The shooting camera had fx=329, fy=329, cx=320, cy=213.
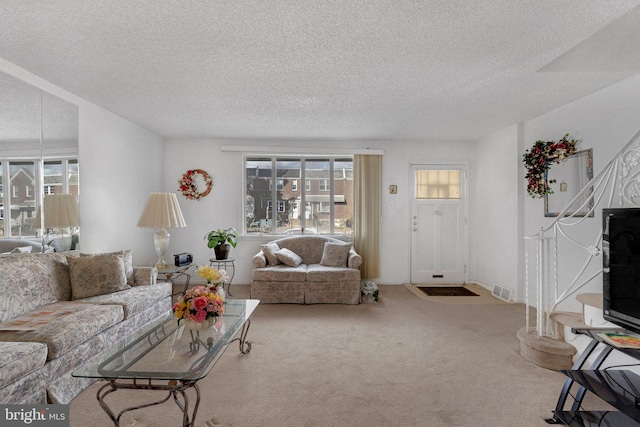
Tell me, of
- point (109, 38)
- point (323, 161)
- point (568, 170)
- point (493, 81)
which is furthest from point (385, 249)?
point (109, 38)

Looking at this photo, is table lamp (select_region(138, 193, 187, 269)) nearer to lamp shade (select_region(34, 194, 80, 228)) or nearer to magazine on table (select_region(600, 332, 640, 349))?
lamp shade (select_region(34, 194, 80, 228))

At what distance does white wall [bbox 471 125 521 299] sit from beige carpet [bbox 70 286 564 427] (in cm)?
125

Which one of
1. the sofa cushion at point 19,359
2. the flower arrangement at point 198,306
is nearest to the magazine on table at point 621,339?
the flower arrangement at point 198,306

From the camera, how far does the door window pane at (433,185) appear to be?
5688mm

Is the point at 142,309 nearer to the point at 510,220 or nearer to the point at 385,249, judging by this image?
the point at 385,249

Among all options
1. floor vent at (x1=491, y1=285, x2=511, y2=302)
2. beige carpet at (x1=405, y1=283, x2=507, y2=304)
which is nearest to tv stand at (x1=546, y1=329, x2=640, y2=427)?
beige carpet at (x1=405, y1=283, x2=507, y2=304)

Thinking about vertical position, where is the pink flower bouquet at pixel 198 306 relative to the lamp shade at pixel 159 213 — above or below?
below

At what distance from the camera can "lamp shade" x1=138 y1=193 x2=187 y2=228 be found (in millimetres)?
4109

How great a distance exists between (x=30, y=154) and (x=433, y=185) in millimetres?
5304

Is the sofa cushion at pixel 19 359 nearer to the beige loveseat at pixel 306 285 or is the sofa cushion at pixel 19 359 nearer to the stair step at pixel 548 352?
the beige loveseat at pixel 306 285

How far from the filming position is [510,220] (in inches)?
184

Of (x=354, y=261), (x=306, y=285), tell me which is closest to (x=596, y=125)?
(x=354, y=261)

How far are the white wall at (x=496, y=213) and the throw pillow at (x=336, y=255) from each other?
2.27 m

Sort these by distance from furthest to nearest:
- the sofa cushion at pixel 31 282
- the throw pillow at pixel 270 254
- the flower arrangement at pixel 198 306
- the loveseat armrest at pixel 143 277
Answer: the throw pillow at pixel 270 254 < the loveseat armrest at pixel 143 277 < the sofa cushion at pixel 31 282 < the flower arrangement at pixel 198 306
